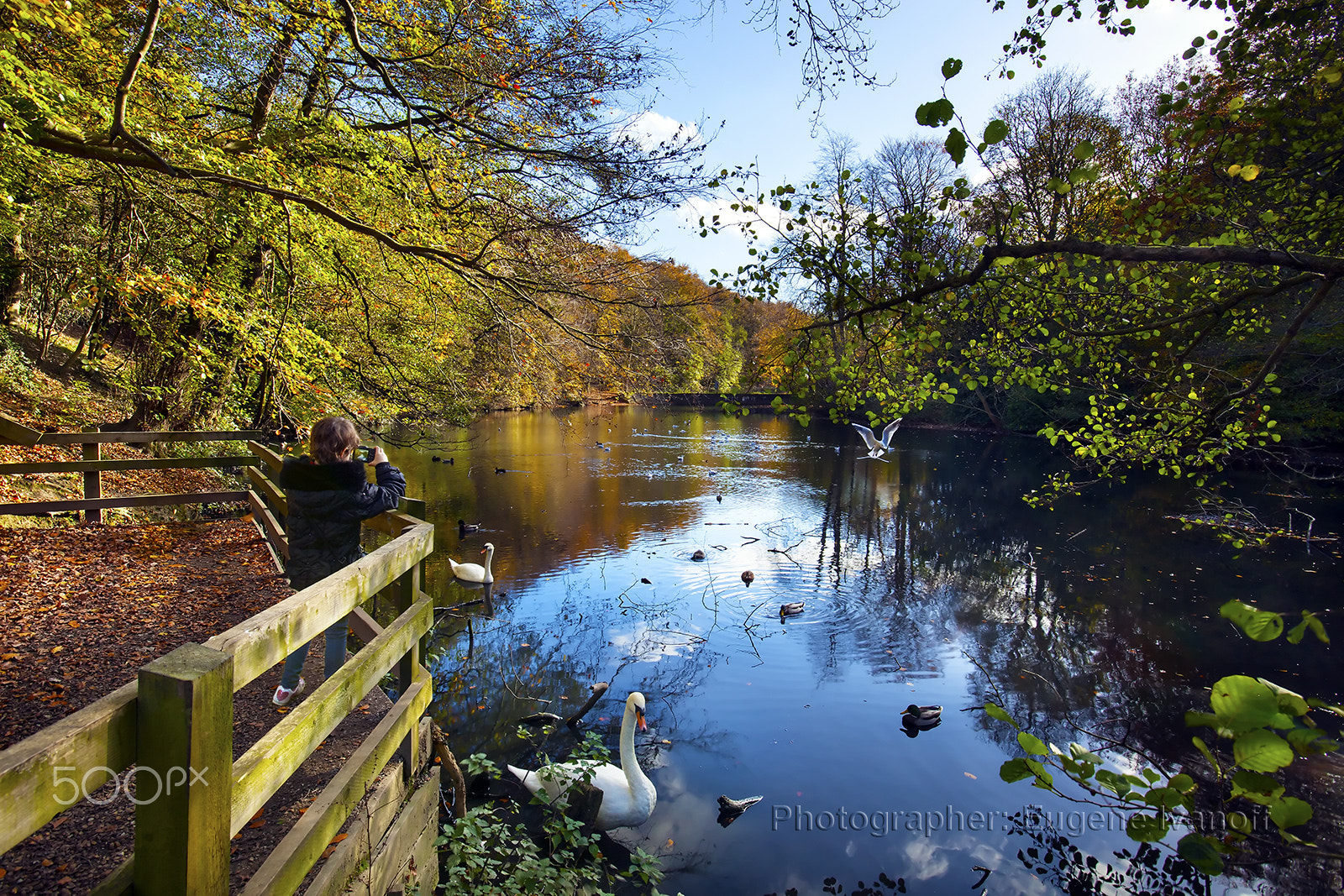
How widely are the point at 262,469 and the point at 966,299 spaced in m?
8.10

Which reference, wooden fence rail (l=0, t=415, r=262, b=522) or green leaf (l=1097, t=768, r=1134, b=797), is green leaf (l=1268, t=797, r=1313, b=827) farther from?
wooden fence rail (l=0, t=415, r=262, b=522)

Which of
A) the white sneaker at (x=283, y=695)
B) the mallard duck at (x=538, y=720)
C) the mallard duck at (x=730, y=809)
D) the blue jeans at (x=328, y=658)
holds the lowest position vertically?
the mallard duck at (x=730, y=809)

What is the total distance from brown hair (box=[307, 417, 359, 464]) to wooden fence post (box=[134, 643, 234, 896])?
87.7 inches

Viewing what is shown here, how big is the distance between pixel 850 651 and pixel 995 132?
24.3 ft

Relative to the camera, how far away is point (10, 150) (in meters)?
4.66

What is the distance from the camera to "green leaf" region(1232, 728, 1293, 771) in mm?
1134

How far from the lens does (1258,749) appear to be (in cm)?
117

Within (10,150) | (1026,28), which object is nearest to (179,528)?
(10,150)

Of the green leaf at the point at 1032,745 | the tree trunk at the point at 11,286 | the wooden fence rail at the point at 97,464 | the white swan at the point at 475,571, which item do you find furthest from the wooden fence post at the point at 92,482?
the green leaf at the point at 1032,745

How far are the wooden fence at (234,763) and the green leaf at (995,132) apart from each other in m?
2.56

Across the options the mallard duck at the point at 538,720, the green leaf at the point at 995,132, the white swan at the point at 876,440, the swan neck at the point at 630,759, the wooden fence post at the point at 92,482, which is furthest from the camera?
the white swan at the point at 876,440

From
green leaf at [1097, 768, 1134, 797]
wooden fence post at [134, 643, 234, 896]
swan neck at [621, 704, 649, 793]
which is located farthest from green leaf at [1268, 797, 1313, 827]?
swan neck at [621, 704, 649, 793]

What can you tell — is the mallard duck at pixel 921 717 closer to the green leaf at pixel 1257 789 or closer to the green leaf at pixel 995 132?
the green leaf at pixel 1257 789

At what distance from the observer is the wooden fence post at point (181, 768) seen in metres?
1.41
